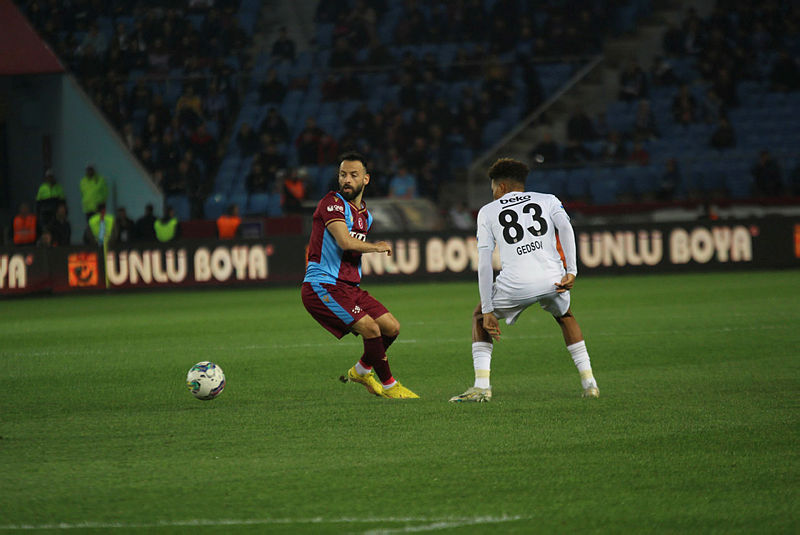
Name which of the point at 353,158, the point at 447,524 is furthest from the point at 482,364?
the point at 447,524

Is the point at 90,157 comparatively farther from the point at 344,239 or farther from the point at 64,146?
the point at 344,239

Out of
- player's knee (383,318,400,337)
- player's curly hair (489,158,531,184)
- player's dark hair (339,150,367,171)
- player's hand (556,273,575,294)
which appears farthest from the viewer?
player's knee (383,318,400,337)

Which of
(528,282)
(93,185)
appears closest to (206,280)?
(93,185)

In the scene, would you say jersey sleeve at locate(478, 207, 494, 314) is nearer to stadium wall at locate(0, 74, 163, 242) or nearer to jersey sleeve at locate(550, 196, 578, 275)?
jersey sleeve at locate(550, 196, 578, 275)

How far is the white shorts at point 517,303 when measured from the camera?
7.68 m

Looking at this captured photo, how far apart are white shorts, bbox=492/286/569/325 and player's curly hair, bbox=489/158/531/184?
73 centimetres

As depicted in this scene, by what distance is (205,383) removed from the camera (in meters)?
8.09

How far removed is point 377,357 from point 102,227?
15.7 metres

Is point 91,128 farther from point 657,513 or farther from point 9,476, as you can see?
point 657,513

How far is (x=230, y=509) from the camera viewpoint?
4875mm

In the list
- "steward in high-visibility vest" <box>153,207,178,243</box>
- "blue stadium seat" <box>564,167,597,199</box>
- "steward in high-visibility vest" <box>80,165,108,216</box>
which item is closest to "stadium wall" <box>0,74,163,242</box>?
"steward in high-visibility vest" <box>80,165,108,216</box>

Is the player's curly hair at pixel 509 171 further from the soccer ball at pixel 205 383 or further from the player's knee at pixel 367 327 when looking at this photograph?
the soccer ball at pixel 205 383

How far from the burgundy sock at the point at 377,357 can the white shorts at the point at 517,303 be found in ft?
2.82

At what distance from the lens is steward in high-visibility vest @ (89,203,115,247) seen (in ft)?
73.6
